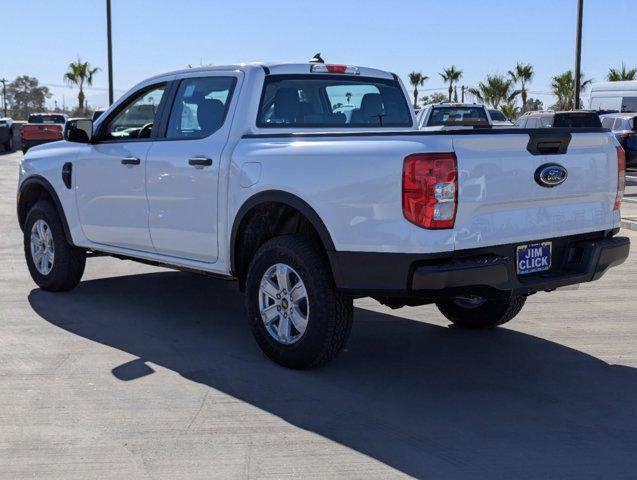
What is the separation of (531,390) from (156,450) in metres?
2.22

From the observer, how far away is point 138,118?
758cm

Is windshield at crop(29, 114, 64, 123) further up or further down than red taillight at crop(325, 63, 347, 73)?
further down

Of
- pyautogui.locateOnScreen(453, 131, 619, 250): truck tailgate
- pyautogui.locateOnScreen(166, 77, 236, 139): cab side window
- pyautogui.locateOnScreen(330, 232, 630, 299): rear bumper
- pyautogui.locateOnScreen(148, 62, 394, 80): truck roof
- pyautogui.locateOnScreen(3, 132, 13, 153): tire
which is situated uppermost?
pyautogui.locateOnScreen(148, 62, 394, 80): truck roof

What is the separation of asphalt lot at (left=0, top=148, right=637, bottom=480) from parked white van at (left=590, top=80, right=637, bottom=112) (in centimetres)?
2439

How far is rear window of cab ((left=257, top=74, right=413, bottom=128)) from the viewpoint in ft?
21.4

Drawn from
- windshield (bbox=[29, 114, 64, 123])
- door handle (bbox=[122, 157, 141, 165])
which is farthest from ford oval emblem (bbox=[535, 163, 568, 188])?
windshield (bbox=[29, 114, 64, 123])

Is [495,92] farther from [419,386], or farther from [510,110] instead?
[419,386]

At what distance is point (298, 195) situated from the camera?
217 inches

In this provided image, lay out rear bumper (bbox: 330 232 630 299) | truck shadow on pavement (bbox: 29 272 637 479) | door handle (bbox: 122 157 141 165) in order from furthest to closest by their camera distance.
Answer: door handle (bbox: 122 157 141 165) < rear bumper (bbox: 330 232 630 299) < truck shadow on pavement (bbox: 29 272 637 479)

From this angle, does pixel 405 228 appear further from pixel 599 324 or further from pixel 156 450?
pixel 599 324

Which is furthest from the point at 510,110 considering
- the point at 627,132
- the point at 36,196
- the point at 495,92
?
the point at 36,196

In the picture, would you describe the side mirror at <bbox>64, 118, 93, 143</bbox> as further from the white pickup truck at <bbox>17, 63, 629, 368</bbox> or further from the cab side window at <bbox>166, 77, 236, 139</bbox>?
the cab side window at <bbox>166, 77, 236, 139</bbox>

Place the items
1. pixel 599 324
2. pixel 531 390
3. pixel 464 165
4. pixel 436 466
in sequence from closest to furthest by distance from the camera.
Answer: pixel 436 466
pixel 464 165
pixel 531 390
pixel 599 324

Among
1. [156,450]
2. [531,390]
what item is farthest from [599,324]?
[156,450]
